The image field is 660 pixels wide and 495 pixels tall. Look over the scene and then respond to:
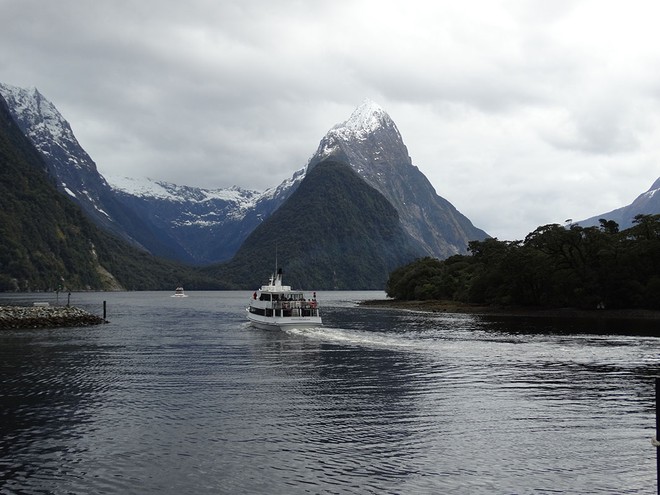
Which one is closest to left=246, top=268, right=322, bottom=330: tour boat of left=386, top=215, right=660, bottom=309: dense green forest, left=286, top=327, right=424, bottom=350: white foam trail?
left=286, top=327, right=424, bottom=350: white foam trail

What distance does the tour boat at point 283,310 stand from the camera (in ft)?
344

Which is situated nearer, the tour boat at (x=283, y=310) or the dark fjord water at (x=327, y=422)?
the dark fjord water at (x=327, y=422)

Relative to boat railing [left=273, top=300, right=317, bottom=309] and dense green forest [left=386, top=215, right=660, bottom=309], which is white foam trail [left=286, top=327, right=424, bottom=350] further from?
dense green forest [left=386, top=215, right=660, bottom=309]

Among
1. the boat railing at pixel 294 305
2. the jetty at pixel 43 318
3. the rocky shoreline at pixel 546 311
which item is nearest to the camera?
the boat railing at pixel 294 305

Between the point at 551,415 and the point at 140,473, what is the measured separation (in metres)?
23.2

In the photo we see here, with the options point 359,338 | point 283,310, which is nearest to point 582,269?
point 283,310

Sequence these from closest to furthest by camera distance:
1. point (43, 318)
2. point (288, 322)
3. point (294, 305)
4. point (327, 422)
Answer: point (327, 422)
point (288, 322)
point (294, 305)
point (43, 318)

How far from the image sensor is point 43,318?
11581cm

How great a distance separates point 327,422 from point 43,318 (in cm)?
9678

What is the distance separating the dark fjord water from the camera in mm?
24812

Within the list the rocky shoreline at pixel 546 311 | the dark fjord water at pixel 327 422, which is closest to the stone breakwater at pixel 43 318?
the dark fjord water at pixel 327 422

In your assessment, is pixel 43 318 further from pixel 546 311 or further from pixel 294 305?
pixel 546 311

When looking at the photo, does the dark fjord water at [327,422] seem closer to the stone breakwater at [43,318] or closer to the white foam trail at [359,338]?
the white foam trail at [359,338]

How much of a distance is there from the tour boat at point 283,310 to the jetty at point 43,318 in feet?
114
